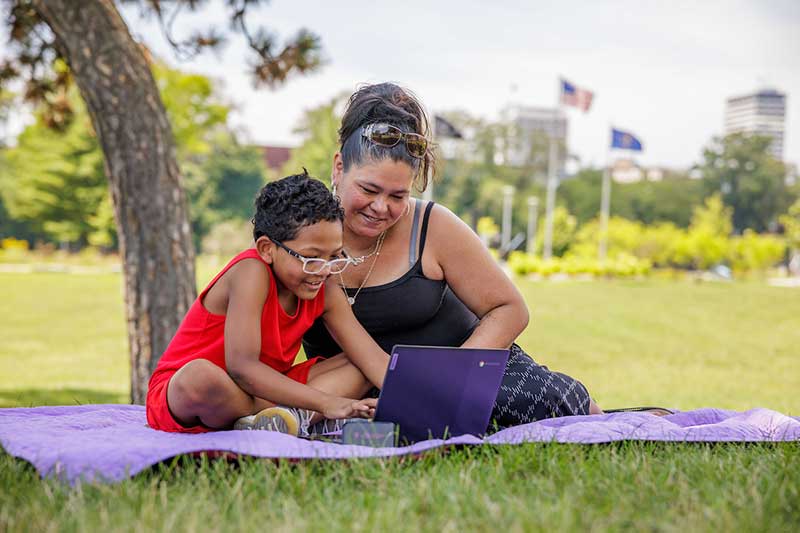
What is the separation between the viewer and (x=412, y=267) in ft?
10.00

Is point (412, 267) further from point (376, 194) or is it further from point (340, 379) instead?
point (340, 379)

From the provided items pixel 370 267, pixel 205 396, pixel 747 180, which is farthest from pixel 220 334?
pixel 747 180

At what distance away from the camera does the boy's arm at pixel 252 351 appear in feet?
8.20

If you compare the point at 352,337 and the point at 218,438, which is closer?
the point at 218,438

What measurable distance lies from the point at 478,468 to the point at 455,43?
47.2 m

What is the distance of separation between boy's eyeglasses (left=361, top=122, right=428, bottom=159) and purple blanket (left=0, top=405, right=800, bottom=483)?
1.01 meters

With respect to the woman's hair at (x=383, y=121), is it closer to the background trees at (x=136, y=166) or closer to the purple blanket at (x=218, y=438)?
the purple blanket at (x=218, y=438)

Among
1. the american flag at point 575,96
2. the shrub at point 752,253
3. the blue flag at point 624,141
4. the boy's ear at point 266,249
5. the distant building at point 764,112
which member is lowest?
the shrub at point 752,253

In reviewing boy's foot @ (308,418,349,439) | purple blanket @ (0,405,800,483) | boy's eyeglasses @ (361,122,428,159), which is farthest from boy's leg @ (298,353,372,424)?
boy's eyeglasses @ (361,122,428,159)

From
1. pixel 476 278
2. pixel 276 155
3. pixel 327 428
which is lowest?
pixel 327 428

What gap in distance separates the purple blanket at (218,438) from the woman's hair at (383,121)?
987mm

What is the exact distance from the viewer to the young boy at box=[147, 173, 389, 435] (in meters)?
2.50

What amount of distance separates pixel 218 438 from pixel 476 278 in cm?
112

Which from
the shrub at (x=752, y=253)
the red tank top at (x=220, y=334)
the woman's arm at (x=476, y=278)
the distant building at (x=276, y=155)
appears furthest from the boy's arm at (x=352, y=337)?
the distant building at (x=276, y=155)
